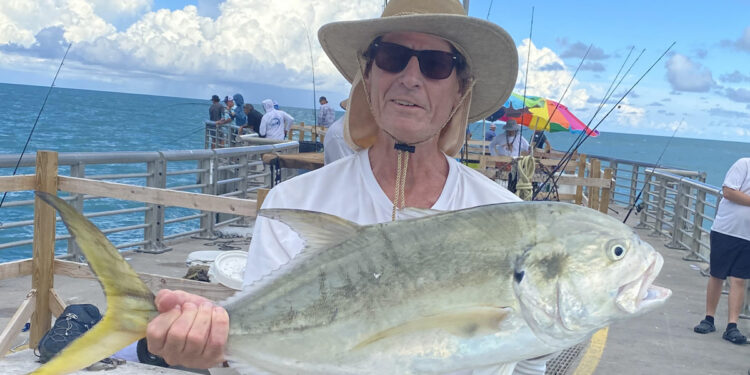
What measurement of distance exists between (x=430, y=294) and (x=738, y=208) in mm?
6399

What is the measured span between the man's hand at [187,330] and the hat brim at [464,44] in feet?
3.46

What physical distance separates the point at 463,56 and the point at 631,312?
1133 millimetres

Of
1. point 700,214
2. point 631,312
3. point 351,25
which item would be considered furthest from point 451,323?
point 700,214

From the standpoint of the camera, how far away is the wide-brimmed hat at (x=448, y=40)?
6.47ft

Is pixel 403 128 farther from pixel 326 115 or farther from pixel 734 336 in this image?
pixel 326 115

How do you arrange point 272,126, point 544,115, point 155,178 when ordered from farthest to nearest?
point 272,126 → point 544,115 → point 155,178

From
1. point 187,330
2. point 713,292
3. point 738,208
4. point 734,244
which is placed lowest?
point 713,292

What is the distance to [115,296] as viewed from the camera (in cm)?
140

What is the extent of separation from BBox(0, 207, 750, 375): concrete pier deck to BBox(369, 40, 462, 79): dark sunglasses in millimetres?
3109

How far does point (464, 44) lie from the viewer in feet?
6.85

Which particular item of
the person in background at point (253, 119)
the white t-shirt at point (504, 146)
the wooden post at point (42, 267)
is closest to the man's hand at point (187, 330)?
the wooden post at point (42, 267)

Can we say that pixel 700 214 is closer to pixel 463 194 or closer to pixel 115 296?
pixel 463 194

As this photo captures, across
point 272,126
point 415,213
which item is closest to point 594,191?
point 415,213

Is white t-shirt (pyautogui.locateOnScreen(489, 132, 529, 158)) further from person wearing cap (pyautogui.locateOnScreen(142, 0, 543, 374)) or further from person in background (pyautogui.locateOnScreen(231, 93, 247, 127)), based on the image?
person wearing cap (pyautogui.locateOnScreen(142, 0, 543, 374))
